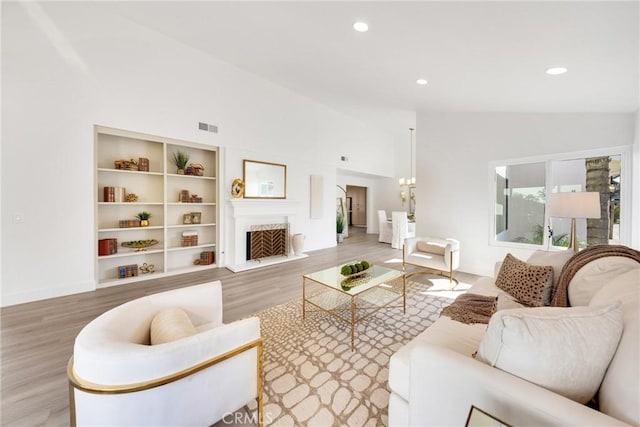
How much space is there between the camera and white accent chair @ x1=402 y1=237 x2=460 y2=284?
3.63 meters

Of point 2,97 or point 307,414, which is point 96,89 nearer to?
point 2,97

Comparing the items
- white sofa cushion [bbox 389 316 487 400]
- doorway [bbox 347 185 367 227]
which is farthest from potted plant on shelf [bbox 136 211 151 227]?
doorway [bbox 347 185 367 227]

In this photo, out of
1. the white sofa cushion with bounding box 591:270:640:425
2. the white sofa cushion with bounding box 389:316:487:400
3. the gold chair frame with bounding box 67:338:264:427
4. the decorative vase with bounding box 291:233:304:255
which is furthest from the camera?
the decorative vase with bounding box 291:233:304:255

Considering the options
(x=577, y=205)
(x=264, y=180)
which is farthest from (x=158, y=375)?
(x=264, y=180)

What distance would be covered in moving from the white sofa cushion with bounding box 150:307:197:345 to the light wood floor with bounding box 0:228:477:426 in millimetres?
730

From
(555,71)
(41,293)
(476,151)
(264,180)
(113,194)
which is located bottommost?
(41,293)

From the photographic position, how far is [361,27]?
8.79ft

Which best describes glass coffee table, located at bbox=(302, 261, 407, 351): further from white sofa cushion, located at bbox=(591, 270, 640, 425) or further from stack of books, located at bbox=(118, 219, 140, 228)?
stack of books, located at bbox=(118, 219, 140, 228)

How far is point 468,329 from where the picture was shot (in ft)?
5.47

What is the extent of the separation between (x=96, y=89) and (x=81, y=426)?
4.04m

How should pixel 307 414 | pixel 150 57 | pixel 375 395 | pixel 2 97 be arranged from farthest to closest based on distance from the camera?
pixel 150 57
pixel 2 97
pixel 375 395
pixel 307 414

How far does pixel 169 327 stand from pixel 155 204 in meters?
3.27

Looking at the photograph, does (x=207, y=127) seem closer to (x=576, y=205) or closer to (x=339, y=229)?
(x=339, y=229)

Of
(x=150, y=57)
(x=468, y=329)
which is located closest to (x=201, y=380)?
(x=468, y=329)
